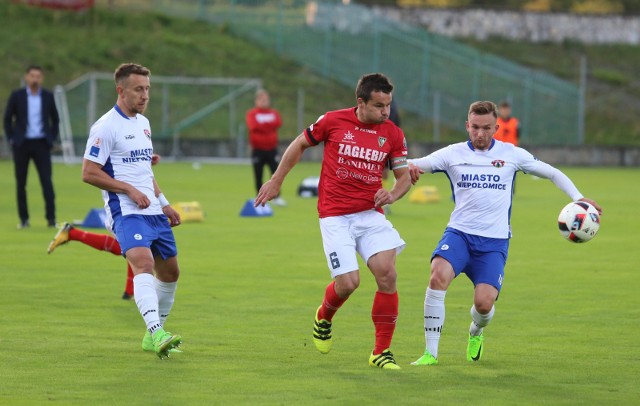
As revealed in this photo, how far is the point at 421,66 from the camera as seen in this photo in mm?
42469

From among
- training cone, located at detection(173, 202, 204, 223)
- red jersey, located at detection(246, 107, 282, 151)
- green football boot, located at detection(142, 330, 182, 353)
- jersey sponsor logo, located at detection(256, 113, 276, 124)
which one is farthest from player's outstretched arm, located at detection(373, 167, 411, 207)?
jersey sponsor logo, located at detection(256, 113, 276, 124)

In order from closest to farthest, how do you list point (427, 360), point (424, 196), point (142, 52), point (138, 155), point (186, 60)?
point (427, 360)
point (138, 155)
point (424, 196)
point (142, 52)
point (186, 60)

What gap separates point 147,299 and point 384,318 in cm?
166

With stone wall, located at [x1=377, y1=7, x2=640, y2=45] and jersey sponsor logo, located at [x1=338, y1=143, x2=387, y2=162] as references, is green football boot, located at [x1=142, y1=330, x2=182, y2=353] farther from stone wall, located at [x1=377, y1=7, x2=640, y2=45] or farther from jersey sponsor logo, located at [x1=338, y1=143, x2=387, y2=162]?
stone wall, located at [x1=377, y1=7, x2=640, y2=45]

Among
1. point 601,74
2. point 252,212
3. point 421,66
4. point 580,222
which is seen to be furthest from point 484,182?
point 601,74

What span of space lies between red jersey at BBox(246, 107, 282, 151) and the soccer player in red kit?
15.0 meters

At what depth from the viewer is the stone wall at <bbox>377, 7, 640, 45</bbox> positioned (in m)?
52.8

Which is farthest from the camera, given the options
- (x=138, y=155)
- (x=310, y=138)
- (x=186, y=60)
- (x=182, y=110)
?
(x=186, y=60)

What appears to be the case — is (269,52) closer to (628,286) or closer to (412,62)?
(412,62)

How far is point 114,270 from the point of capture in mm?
14102

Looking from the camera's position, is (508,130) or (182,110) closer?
(508,130)

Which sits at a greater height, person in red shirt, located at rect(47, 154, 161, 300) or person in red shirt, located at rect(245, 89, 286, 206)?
person in red shirt, located at rect(47, 154, 161, 300)

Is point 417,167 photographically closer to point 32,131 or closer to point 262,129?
point 32,131

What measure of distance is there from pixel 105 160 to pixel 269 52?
38710 millimetres
